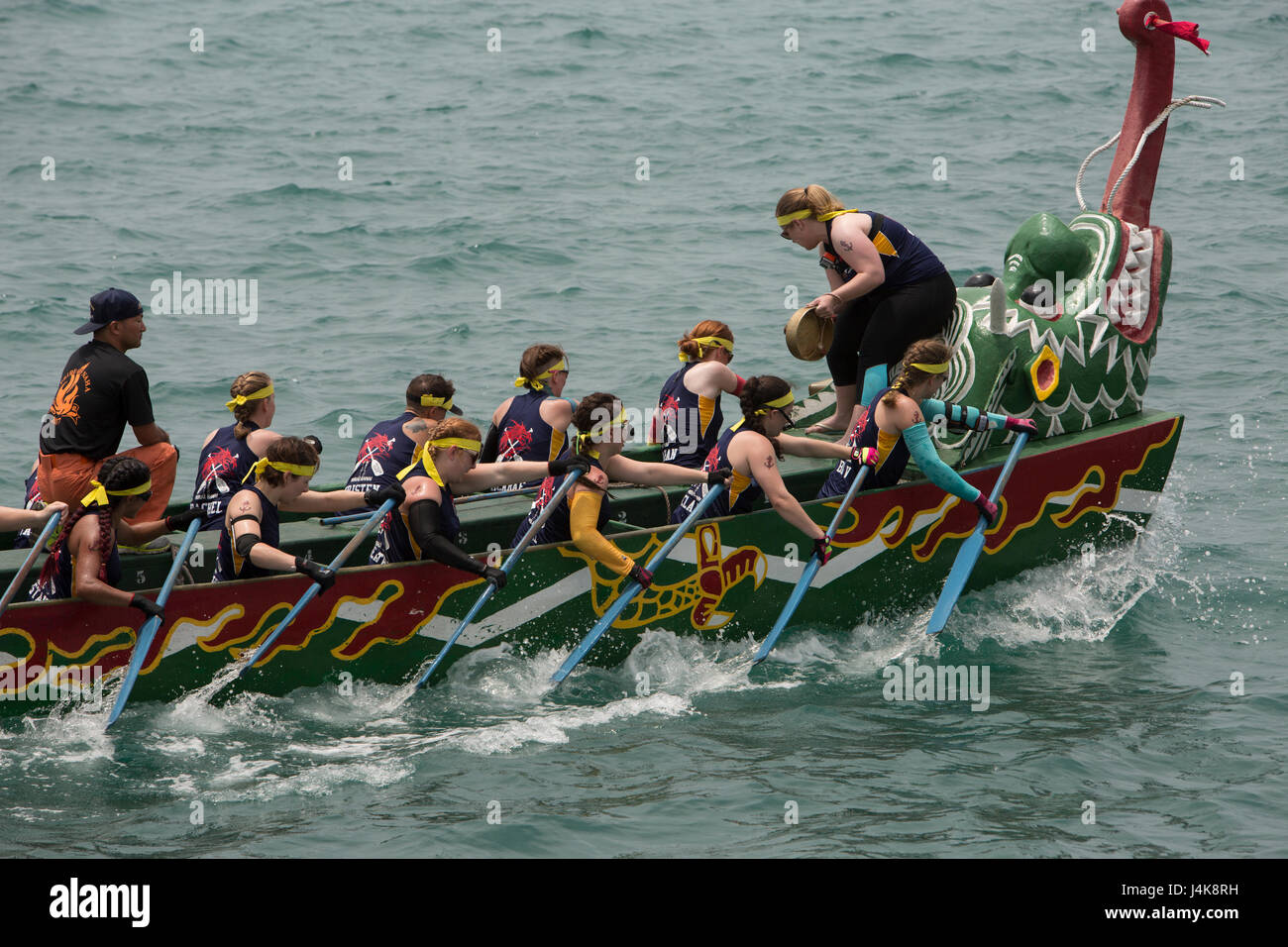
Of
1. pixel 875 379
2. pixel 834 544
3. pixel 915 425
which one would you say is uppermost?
pixel 875 379

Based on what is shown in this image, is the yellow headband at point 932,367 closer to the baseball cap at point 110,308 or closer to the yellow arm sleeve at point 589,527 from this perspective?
the yellow arm sleeve at point 589,527

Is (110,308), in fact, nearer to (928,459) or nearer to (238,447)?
(238,447)

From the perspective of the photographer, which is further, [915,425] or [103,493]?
[915,425]

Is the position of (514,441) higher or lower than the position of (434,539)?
higher

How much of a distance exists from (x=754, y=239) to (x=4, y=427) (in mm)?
10070

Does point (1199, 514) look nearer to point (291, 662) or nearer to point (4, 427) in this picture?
point (291, 662)

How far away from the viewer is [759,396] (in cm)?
914

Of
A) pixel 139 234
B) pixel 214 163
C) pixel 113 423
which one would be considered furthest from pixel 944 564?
pixel 214 163

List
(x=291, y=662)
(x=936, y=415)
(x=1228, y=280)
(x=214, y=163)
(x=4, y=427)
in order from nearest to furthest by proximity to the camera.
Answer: (x=291, y=662), (x=936, y=415), (x=4, y=427), (x=1228, y=280), (x=214, y=163)

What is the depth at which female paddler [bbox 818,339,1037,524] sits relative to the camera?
945cm

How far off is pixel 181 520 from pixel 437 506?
4.62 feet

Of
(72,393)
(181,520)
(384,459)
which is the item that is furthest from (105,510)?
(384,459)

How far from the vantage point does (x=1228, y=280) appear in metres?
19.5

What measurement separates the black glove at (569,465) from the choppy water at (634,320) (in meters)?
1.19
